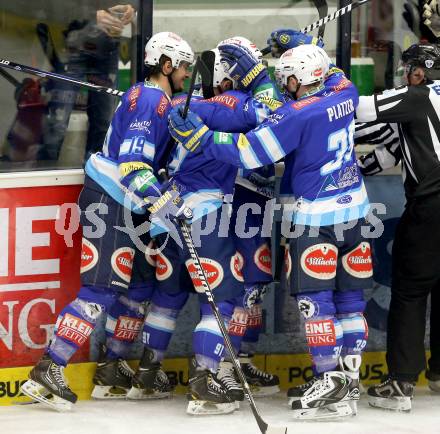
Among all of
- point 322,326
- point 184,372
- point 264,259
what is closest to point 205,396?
point 184,372

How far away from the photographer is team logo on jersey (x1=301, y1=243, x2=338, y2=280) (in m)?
5.91

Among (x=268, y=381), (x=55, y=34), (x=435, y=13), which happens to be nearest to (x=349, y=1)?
(x=435, y=13)

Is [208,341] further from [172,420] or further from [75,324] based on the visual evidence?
[75,324]

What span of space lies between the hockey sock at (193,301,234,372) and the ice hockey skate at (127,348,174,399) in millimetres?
287

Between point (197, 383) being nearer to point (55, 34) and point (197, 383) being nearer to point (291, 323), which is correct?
point (291, 323)

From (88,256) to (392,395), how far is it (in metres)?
1.43

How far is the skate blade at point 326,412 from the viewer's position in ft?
19.6

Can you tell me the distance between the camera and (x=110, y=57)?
6.32 meters

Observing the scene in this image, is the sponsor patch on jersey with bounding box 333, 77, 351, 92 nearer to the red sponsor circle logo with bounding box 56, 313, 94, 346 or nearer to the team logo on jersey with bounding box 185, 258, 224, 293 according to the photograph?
the team logo on jersey with bounding box 185, 258, 224, 293

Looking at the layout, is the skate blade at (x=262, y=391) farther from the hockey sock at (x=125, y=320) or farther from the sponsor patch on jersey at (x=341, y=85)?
the sponsor patch on jersey at (x=341, y=85)

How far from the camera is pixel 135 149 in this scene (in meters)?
5.84

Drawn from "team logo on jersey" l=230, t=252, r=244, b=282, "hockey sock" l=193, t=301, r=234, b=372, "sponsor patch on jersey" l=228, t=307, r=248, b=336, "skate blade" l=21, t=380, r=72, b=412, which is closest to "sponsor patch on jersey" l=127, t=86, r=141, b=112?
"team logo on jersey" l=230, t=252, r=244, b=282

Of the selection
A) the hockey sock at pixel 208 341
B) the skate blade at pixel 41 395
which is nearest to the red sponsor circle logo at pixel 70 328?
the skate blade at pixel 41 395

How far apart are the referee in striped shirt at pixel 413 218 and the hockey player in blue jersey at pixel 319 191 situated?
5.9 inches
